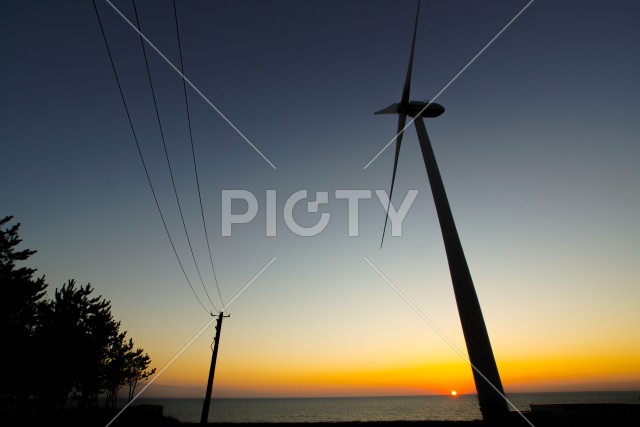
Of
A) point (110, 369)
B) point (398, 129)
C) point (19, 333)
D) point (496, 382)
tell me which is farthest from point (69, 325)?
point (496, 382)

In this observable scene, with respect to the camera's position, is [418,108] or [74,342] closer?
[418,108]

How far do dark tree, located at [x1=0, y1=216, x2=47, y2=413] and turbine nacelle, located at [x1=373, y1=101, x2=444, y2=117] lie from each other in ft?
116

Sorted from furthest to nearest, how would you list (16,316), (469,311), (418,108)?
(16,316) < (418,108) < (469,311)

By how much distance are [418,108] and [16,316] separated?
41.6m

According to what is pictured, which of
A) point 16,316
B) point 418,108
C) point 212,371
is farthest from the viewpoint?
point 16,316

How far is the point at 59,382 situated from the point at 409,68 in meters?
47.8

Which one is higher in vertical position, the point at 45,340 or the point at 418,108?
the point at 418,108

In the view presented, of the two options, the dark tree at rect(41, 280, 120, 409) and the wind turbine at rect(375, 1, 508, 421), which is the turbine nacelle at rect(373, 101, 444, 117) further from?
the dark tree at rect(41, 280, 120, 409)

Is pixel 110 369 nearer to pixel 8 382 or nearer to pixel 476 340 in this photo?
pixel 8 382

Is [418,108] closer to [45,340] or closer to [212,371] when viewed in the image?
[212,371]

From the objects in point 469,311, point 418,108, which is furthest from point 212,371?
point 418,108

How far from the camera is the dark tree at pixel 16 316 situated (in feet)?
91.2

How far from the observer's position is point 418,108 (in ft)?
75.7

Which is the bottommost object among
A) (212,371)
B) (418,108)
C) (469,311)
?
(212,371)
